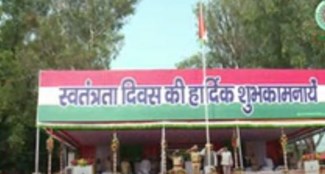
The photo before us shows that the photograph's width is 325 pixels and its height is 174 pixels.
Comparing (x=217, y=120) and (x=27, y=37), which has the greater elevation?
(x=27, y=37)

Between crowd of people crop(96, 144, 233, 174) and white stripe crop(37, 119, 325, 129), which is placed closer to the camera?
crowd of people crop(96, 144, 233, 174)

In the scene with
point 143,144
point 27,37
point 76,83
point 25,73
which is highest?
point 27,37

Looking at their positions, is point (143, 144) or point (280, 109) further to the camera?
point (143, 144)

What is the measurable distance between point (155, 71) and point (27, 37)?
50.8 ft

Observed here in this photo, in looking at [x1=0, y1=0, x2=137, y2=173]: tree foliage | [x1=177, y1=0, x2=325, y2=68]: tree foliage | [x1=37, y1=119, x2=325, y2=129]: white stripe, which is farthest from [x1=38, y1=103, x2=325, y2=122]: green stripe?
[x1=0, y1=0, x2=137, y2=173]: tree foliage

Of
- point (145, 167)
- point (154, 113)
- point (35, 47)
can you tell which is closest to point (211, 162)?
point (154, 113)

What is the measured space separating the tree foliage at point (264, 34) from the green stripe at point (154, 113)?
29.0ft

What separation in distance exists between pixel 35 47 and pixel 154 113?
14.8 metres

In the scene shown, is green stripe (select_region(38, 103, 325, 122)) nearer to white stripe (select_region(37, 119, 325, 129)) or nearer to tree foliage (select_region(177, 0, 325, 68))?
white stripe (select_region(37, 119, 325, 129))

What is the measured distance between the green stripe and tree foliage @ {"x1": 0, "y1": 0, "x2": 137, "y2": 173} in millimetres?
11372

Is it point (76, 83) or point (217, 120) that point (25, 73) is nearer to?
point (76, 83)

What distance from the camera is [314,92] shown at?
59.2ft

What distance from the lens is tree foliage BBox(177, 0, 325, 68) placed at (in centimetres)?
2664

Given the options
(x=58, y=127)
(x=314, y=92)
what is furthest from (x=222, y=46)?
(x=58, y=127)
